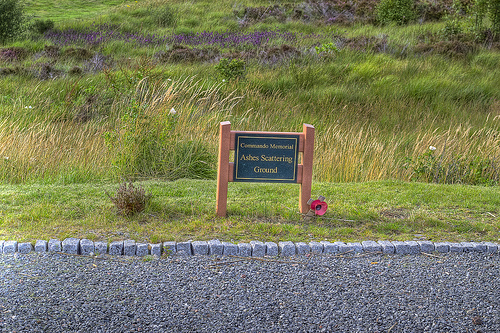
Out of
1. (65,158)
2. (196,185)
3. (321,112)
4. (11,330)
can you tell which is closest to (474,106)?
(321,112)

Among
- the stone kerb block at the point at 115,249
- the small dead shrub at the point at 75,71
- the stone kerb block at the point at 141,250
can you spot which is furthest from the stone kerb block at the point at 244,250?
the small dead shrub at the point at 75,71

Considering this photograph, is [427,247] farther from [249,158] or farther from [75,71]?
[75,71]

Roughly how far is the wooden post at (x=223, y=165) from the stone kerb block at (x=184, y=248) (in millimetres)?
876

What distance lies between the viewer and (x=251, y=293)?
3.36 metres

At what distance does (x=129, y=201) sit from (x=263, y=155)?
1418 mm

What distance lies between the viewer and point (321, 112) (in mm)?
10492

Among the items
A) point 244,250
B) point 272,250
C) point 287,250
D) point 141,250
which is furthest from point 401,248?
point 141,250

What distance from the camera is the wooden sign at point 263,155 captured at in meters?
4.74

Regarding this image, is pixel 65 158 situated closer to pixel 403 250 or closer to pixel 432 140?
pixel 403 250

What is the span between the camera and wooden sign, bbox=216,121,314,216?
187 inches

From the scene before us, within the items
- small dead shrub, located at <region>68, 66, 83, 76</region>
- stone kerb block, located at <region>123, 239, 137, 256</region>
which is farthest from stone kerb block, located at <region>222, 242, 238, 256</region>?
small dead shrub, located at <region>68, 66, 83, 76</region>

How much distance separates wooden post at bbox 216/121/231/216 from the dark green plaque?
9cm

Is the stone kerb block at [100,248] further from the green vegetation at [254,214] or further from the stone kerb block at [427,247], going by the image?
the stone kerb block at [427,247]

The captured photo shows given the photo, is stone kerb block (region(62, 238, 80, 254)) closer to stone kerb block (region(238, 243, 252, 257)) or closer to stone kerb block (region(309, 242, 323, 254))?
stone kerb block (region(238, 243, 252, 257))
